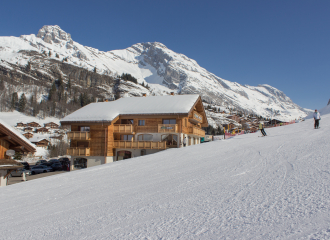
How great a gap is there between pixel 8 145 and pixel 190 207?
1173 cm

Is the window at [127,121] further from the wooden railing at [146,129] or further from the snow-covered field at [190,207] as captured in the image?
the snow-covered field at [190,207]

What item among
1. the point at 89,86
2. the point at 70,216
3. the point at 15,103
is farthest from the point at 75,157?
the point at 89,86

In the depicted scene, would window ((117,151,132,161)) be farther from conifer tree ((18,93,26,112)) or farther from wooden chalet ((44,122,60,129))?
conifer tree ((18,93,26,112))

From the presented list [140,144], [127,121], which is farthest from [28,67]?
[140,144]

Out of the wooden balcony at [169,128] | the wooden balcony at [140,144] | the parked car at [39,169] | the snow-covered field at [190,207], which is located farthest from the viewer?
the parked car at [39,169]

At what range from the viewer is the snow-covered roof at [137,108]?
33.2m

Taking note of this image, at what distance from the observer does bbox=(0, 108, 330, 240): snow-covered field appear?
4.55 metres

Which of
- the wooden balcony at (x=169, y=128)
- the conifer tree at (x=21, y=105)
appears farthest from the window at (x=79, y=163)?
the conifer tree at (x=21, y=105)

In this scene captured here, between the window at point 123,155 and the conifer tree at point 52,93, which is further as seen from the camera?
the conifer tree at point 52,93

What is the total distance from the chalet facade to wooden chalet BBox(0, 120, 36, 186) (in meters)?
19.1

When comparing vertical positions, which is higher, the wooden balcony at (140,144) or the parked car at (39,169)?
the wooden balcony at (140,144)

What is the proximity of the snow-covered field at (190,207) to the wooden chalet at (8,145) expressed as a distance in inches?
153

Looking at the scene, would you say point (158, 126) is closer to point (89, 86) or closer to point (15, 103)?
point (15, 103)

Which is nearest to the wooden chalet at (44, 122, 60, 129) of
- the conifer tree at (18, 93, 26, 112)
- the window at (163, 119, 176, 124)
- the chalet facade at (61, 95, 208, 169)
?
the conifer tree at (18, 93, 26, 112)
